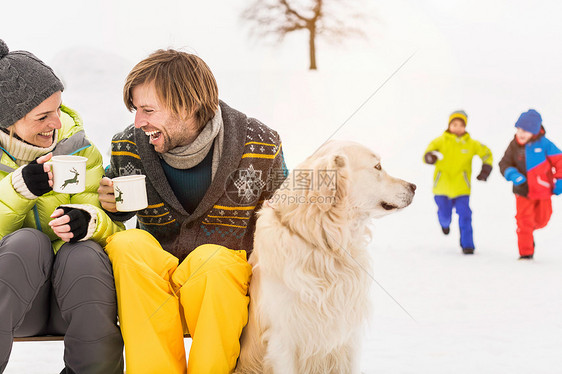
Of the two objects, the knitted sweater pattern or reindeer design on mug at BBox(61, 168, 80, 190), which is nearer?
reindeer design on mug at BBox(61, 168, 80, 190)

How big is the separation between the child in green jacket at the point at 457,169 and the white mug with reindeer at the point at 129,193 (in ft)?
11.6

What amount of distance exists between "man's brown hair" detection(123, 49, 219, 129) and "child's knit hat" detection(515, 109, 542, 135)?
3210 millimetres

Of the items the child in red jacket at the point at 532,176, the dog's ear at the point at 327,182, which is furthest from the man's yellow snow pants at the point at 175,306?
the child in red jacket at the point at 532,176

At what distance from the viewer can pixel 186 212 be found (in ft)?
6.16

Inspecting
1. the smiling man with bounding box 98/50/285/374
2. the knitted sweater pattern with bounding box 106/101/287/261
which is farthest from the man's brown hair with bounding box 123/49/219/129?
the knitted sweater pattern with bounding box 106/101/287/261

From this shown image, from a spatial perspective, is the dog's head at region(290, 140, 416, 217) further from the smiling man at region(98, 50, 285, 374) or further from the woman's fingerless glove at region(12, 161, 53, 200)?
the woman's fingerless glove at region(12, 161, 53, 200)

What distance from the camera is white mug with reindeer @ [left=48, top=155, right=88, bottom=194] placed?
1.54m

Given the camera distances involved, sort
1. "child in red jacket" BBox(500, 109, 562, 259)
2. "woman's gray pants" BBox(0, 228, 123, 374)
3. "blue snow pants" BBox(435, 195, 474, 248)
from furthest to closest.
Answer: "blue snow pants" BBox(435, 195, 474, 248) < "child in red jacket" BBox(500, 109, 562, 259) < "woman's gray pants" BBox(0, 228, 123, 374)

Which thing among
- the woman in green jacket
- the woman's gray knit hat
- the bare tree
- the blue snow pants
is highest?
the bare tree

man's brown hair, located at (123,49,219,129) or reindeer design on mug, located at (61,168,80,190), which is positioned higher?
man's brown hair, located at (123,49,219,129)

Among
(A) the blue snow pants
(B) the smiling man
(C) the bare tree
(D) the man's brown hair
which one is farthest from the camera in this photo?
(C) the bare tree

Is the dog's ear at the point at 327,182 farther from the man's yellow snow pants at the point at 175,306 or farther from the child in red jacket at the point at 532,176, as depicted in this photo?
the child in red jacket at the point at 532,176

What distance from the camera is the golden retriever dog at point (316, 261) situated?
5.46 ft

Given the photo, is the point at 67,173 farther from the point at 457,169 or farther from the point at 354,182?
the point at 457,169
